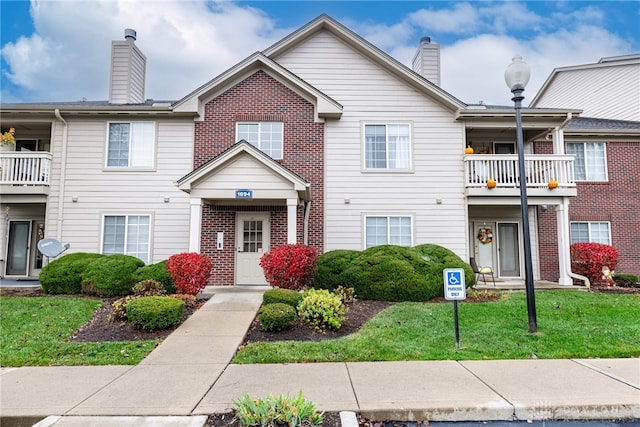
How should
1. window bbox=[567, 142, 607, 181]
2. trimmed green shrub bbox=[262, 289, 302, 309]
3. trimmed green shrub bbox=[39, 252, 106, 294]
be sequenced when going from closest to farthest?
trimmed green shrub bbox=[262, 289, 302, 309]
trimmed green shrub bbox=[39, 252, 106, 294]
window bbox=[567, 142, 607, 181]

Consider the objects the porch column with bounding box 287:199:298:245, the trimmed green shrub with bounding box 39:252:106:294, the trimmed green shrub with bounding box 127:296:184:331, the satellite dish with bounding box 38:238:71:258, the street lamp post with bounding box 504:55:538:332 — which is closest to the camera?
the street lamp post with bounding box 504:55:538:332

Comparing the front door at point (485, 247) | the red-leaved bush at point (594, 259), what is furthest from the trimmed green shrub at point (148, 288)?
the red-leaved bush at point (594, 259)

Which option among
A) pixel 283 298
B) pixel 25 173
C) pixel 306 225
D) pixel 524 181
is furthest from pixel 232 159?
pixel 25 173

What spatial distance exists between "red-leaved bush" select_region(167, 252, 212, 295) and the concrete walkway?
11.0 feet

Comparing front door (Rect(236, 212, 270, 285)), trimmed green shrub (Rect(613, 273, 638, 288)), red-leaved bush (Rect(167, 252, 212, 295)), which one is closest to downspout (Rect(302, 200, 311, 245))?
front door (Rect(236, 212, 270, 285))

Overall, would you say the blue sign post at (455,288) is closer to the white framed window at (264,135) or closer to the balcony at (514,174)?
the balcony at (514,174)

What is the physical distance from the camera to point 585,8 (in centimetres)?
1527

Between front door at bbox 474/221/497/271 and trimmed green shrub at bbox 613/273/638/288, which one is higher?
front door at bbox 474/221/497/271

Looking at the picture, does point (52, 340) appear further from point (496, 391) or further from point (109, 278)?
point (496, 391)

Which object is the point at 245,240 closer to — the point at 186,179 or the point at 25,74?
the point at 186,179

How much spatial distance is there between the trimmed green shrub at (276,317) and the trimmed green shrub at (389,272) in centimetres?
295

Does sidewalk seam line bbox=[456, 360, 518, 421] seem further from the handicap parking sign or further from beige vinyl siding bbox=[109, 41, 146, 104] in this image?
beige vinyl siding bbox=[109, 41, 146, 104]

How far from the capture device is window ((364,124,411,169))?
12969 mm

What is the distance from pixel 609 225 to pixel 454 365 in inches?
503
